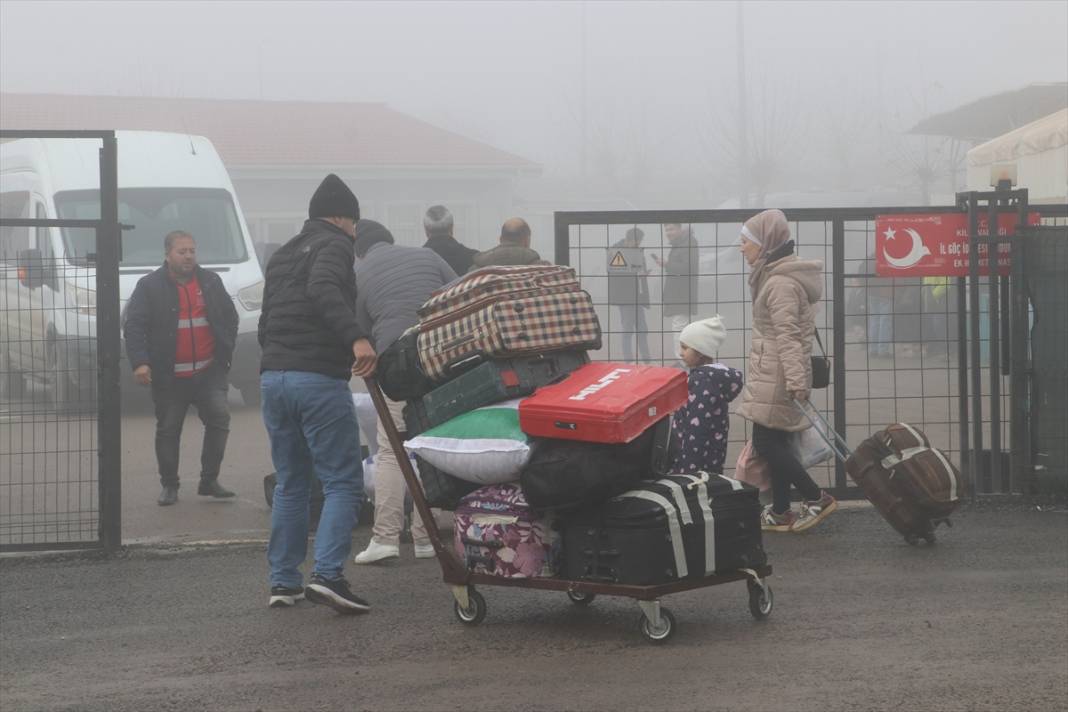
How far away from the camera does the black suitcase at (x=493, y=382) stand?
6.14m

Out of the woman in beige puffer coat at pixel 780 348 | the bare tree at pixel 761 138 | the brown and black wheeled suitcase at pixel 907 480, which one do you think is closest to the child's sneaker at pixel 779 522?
the woman in beige puffer coat at pixel 780 348

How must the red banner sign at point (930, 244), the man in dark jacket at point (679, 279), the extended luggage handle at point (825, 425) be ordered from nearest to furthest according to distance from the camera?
the extended luggage handle at point (825, 425), the red banner sign at point (930, 244), the man in dark jacket at point (679, 279)

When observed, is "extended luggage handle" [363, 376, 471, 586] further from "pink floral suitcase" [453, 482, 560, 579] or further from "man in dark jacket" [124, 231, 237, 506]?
"man in dark jacket" [124, 231, 237, 506]

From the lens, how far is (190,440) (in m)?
14.1

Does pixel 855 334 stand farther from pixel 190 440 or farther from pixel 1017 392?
pixel 190 440

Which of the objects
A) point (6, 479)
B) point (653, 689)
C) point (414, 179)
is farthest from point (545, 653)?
point (414, 179)

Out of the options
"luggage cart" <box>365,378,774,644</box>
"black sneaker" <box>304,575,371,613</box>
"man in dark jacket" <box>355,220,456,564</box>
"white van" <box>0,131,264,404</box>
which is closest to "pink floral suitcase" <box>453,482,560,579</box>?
"luggage cart" <box>365,378,774,644</box>

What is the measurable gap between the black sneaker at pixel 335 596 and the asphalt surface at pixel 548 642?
0.22 ft

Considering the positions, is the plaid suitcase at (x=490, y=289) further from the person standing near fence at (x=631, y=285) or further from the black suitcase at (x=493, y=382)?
the person standing near fence at (x=631, y=285)

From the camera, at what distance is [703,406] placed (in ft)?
26.6

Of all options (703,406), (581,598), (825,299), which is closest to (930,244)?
(825,299)

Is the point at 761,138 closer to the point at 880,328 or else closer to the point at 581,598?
the point at 880,328

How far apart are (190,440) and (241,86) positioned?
172 ft

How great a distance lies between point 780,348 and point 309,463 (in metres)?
2.73
